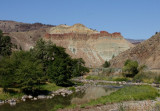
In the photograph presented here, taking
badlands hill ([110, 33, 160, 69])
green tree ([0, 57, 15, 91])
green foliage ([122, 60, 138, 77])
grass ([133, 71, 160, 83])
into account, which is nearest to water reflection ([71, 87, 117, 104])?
green tree ([0, 57, 15, 91])

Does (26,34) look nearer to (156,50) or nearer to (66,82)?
(156,50)

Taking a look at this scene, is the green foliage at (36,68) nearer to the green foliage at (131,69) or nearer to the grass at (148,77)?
the grass at (148,77)

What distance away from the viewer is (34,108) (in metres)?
25.0

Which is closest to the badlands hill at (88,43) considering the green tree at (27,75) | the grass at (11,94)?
the green tree at (27,75)

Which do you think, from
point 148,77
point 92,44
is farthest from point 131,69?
point 92,44

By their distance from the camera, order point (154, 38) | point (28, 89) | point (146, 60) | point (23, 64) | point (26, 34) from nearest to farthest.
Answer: point (28, 89) → point (23, 64) → point (146, 60) → point (154, 38) → point (26, 34)

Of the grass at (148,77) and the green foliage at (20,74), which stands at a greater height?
the green foliage at (20,74)

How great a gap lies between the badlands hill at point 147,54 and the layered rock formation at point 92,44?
39.1 m

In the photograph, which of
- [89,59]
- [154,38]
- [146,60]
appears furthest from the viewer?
[89,59]

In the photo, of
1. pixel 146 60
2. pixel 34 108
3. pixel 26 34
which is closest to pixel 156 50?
pixel 146 60

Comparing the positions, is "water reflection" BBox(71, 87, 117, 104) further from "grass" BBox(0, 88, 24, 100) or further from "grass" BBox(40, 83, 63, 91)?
"grass" BBox(0, 88, 24, 100)

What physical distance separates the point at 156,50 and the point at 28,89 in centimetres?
6779

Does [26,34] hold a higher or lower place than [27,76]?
higher

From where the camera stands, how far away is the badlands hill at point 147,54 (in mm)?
84287
